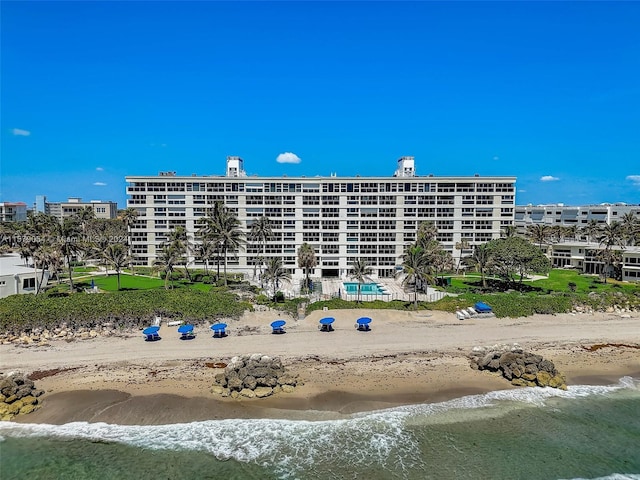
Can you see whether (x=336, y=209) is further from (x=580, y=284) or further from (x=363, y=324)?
(x=580, y=284)

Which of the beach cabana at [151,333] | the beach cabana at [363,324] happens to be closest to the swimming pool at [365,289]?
the beach cabana at [363,324]

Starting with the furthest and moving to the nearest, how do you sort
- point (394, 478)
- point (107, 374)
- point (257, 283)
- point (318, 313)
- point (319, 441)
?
1. point (257, 283)
2. point (318, 313)
3. point (107, 374)
4. point (319, 441)
5. point (394, 478)

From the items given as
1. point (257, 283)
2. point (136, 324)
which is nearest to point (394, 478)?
point (136, 324)

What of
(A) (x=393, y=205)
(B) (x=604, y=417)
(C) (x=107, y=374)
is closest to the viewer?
(B) (x=604, y=417)

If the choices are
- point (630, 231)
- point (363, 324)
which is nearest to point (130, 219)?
point (363, 324)

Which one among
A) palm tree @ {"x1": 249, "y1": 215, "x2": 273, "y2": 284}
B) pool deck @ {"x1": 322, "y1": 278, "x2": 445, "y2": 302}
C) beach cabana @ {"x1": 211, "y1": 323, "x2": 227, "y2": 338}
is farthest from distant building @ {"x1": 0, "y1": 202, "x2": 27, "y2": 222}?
beach cabana @ {"x1": 211, "y1": 323, "x2": 227, "y2": 338}

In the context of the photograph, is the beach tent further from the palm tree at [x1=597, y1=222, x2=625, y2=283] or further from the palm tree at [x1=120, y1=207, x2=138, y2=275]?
the palm tree at [x1=120, y1=207, x2=138, y2=275]

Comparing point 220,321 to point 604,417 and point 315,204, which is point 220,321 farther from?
point 315,204
